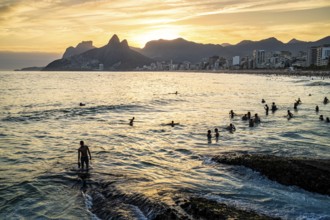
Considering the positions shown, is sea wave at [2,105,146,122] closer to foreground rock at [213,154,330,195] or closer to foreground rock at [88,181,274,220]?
foreground rock at [88,181,274,220]

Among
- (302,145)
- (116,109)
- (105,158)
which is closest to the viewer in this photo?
(105,158)

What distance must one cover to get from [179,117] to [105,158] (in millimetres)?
25081

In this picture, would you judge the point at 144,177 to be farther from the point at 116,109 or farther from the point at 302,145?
the point at 116,109

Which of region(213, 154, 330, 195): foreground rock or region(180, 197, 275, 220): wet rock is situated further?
region(213, 154, 330, 195): foreground rock

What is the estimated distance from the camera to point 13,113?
53219 millimetres

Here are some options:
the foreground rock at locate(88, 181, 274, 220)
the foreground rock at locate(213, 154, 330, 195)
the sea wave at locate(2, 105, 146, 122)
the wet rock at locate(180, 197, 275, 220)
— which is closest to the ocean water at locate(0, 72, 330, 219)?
the foreground rock at locate(88, 181, 274, 220)

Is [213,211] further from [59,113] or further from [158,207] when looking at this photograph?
[59,113]

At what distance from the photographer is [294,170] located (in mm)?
19375

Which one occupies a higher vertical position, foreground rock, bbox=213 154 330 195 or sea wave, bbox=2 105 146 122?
foreground rock, bbox=213 154 330 195

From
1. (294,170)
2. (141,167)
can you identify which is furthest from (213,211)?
(141,167)

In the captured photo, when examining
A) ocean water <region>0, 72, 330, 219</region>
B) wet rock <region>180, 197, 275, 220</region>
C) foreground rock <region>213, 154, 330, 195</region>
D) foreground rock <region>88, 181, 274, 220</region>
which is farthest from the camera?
foreground rock <region>213, 154, 330, 195</region>

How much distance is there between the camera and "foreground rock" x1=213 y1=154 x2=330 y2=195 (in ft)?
59.1

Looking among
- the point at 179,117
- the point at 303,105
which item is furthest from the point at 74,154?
the point at 303,105

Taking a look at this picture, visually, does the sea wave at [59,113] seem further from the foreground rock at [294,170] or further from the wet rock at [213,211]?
the wet rock at [213,211]
